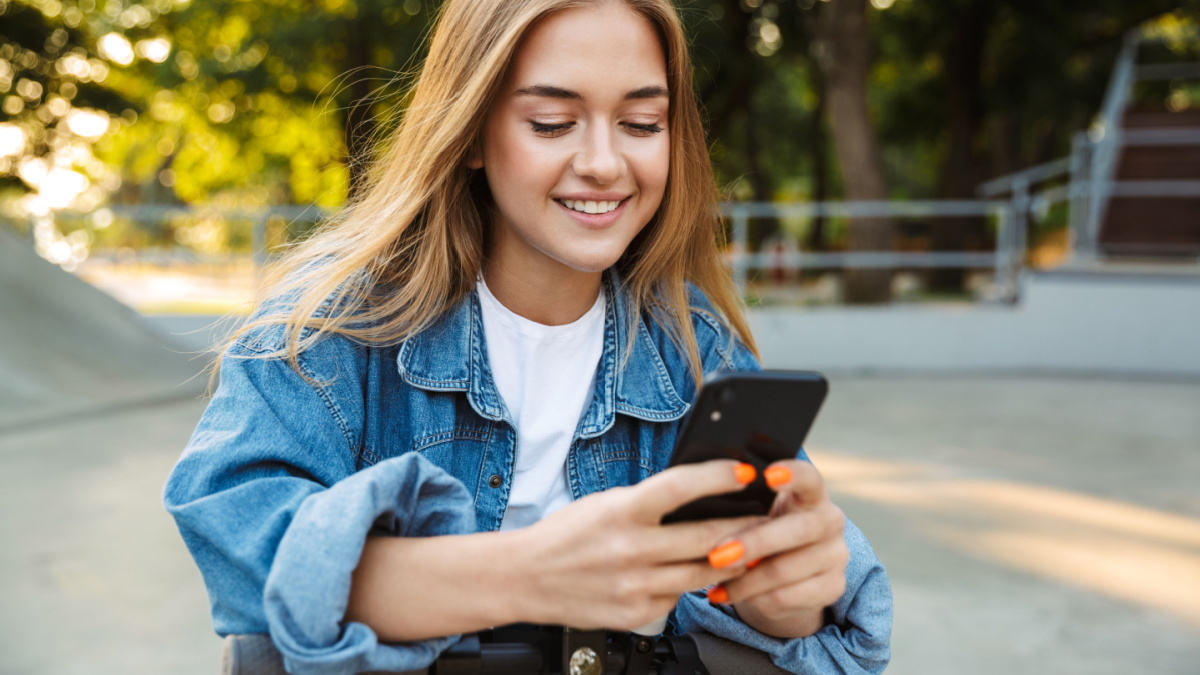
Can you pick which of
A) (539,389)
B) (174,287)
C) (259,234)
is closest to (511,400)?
(539,389)

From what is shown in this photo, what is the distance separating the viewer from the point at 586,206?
117 cm

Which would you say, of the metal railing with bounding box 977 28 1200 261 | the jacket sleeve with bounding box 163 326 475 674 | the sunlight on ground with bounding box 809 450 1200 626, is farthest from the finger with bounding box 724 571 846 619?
the metal railing with bounding box 977 28 1200 261

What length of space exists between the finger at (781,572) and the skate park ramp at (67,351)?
5541 millimetres

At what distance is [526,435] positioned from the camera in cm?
125

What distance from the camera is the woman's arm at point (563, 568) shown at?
79 cm

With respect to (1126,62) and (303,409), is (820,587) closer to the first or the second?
(303,409)

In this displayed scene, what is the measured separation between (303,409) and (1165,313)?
8.02 metres

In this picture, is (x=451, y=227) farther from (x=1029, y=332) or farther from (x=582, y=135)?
(x=1029, y=332)

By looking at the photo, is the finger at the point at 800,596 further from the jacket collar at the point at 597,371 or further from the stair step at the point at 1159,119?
the stair step at the point at 1159,119

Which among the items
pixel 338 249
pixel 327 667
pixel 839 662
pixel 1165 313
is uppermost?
pixel 338 249

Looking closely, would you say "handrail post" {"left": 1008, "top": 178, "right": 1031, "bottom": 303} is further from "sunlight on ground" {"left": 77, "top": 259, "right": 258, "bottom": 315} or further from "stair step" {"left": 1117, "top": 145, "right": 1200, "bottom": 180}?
"sunlight on ground" {"left": 77, "top": 259, "right": 258, "bottom": 315}

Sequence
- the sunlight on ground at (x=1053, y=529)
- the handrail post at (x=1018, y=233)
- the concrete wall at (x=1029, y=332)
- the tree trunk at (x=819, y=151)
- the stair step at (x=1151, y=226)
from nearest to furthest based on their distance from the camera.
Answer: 1. the sunlight on ground at (x=1053, y=529)
2. the concrete wall at (x=1029, y=332)
3. the stair step at (x=1151, y=226)
4. the handrail post at (x=1018, y=233)
5. the tree trunk at (x=819, y=151)

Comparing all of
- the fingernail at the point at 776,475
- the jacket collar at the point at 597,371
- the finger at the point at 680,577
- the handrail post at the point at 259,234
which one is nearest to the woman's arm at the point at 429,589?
the finger at the point at 680,577

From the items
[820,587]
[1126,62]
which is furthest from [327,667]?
[1126,62]
